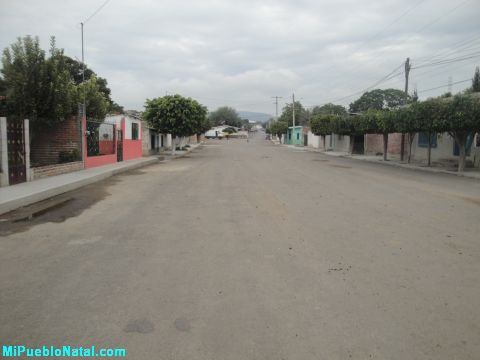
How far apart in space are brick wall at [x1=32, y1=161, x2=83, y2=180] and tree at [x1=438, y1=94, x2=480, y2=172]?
17.2 m

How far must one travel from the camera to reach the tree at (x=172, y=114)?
32.3 meters

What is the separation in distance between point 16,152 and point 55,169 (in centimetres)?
287

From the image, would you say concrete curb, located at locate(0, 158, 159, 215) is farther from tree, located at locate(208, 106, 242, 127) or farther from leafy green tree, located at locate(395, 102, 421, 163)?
tree, located at locate(208, 106, 242, 127)

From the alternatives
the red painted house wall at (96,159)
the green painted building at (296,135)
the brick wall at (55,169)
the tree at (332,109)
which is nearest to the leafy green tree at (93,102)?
the red painted house wall at (96,159)

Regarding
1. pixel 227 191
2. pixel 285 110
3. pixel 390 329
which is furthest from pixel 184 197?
pixel 285 110

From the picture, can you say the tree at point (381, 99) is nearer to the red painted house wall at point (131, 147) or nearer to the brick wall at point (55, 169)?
the red painted house wall at point (131, 147)

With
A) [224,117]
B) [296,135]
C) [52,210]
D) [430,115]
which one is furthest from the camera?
[224,117]

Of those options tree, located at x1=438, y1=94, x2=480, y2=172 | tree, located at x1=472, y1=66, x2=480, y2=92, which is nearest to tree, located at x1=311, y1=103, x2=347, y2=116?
tree, located at x1=472, y1=66, x2=480, y2=92

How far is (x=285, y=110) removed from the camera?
109000 millimetres

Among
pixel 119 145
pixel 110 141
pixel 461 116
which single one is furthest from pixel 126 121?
pixel 461 116

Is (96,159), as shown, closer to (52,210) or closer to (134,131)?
(134,131)

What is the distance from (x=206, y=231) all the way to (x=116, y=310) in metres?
3.17

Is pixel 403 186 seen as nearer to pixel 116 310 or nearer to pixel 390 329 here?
pixel 390 329

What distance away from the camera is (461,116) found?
17922mm
